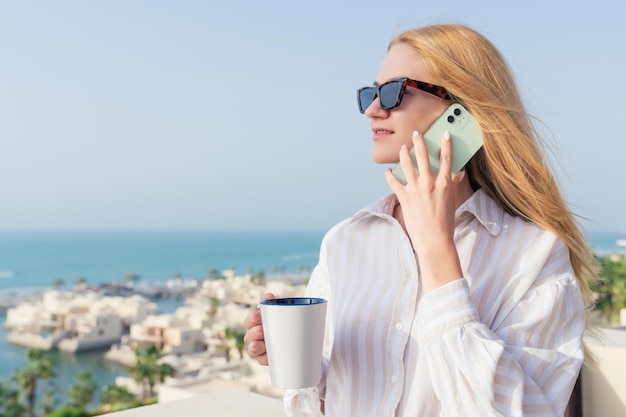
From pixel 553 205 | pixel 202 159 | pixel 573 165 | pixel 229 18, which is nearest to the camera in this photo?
pixel 553 205

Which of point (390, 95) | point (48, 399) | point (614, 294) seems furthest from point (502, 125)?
point (48, 399)

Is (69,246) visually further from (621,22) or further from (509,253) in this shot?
(509,253)

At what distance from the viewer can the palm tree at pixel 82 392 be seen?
111 feet

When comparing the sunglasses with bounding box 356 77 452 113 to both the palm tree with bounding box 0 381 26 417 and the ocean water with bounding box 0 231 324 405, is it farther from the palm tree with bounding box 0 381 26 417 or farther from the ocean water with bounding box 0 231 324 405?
the ocean water with bounding box 0 231 324 405

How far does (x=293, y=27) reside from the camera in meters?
70.1

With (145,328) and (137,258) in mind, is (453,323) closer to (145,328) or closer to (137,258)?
(145,328)

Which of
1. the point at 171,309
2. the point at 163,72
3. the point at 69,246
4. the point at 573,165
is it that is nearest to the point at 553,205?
the point at 573,165

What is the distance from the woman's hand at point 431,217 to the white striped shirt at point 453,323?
3 cm

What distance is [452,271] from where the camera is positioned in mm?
1096

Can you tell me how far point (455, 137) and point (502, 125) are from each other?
0.12 metres

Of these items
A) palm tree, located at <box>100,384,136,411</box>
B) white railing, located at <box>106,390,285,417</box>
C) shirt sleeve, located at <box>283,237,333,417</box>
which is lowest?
palm tree, located at <box>100,384,136,411</box>

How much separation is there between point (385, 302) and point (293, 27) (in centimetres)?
7140

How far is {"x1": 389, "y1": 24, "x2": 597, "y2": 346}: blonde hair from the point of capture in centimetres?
129

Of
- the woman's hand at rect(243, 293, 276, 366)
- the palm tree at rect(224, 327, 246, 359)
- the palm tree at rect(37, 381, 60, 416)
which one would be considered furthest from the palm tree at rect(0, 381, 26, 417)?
the woman's hand at rect(243, 293, 276, 366)
